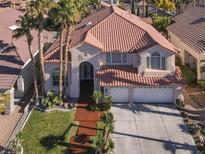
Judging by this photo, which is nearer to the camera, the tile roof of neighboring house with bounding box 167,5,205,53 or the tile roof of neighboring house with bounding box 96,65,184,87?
the tile roof of neighboring house with bounding box 96,65,184,87

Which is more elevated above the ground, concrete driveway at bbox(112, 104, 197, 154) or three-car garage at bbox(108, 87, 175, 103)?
three-car garage at bbox(108, 87, 175, 103)

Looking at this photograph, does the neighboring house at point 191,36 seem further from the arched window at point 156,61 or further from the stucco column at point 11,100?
the stucco column at point 11,100

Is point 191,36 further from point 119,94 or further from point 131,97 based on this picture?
point 119,94

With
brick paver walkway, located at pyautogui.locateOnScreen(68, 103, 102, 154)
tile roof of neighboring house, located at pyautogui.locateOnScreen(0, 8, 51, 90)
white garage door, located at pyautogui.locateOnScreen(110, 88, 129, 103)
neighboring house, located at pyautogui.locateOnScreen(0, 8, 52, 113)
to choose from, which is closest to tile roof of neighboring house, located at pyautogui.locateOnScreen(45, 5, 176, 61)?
neighboring house, located at pyautogui.locateOnScreen(0, 8, 52, 113)

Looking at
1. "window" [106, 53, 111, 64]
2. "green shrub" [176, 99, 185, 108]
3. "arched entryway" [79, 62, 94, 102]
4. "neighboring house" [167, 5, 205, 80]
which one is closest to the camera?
"green shrub" [176, 99, 185, 108]

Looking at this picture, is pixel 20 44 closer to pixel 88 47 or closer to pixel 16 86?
pixel 16 86

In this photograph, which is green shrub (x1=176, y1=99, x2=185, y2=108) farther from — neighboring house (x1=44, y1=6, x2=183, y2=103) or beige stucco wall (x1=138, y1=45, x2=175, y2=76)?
beige stucco wall (x1=138, y1=45, x2=175, y2=76)

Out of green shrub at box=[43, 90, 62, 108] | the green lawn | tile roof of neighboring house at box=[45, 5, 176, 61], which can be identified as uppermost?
tile roof of neighboring house at box=[45, 5, 176, 61]

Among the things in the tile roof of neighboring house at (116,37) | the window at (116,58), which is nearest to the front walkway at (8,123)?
the tile roof of neighboring house at (116,37)
